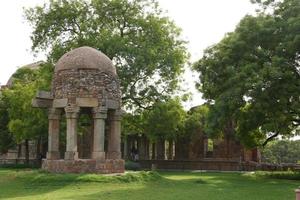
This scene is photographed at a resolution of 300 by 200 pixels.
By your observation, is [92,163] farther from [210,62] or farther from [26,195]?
[210,62]

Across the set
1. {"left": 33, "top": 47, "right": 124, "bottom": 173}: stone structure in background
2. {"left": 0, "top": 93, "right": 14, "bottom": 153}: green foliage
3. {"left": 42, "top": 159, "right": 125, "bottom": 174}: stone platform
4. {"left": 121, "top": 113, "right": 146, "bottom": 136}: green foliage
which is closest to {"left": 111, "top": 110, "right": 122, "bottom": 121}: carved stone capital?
{"left": 33, "top": 47, "right": 124, "bottom": 173}: stone structure in background

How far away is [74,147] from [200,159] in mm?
18517

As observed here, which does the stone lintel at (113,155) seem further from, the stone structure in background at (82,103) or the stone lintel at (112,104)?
the stone lintel at (112,104)

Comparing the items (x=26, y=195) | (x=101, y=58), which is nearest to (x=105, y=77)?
(x=101, y=58)

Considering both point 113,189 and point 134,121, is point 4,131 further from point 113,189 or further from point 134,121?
point 113,189

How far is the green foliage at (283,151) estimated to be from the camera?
68.4 metres

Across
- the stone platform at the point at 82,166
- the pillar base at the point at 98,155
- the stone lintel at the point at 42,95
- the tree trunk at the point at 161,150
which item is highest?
the stone lintel at the point at 42,95

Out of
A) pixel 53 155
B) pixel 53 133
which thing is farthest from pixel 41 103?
pixel 53 155

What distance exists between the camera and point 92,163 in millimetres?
19734

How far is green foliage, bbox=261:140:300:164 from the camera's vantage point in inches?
2694

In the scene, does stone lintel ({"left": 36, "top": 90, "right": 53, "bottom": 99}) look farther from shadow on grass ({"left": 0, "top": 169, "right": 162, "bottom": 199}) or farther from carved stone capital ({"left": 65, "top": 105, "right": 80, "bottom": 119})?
shadow on grass ({"left": 0, "top": 169, "right": 162, "bottom": 199})

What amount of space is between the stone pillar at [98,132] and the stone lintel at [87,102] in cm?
26

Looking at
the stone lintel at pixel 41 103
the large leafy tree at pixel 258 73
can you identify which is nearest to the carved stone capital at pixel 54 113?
the stone lintel at pixel 41 103

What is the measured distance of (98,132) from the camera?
66.3 ft
